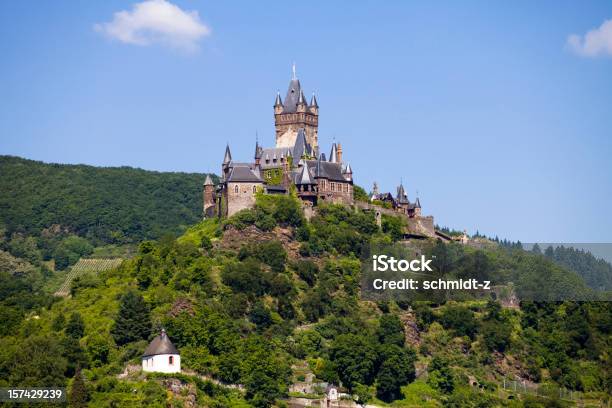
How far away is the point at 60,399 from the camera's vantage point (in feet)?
319

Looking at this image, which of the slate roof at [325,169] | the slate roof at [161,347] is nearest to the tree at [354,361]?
the slate roof at [161,347]

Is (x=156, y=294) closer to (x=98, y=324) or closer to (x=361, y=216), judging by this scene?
(x=98, y=324)

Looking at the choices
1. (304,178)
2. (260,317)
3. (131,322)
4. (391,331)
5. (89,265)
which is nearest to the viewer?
(131,322)

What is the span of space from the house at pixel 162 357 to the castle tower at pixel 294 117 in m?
34.5

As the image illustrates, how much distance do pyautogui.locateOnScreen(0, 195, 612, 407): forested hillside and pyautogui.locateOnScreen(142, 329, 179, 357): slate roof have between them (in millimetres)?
1491

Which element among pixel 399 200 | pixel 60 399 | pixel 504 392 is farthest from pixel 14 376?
pixel 399 200

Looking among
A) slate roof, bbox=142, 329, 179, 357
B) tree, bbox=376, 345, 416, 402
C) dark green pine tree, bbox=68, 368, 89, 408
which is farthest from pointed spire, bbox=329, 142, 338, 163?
dark green pine tree, bbox=68, 368, 89, 408

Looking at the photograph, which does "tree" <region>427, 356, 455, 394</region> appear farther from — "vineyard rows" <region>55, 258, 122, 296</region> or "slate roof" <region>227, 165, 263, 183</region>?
"vineyard rows" <region>55, 258, 122, 296</region>

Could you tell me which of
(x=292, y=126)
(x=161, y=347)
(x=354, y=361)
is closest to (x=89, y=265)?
(x=292, y=126)

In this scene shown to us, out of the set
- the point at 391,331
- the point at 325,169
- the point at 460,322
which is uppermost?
the point at 325,169

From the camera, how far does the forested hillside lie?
10331cm

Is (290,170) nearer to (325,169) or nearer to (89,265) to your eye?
(325,169)

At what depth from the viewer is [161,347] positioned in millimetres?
100688

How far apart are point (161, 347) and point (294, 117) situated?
37234 millimetres
